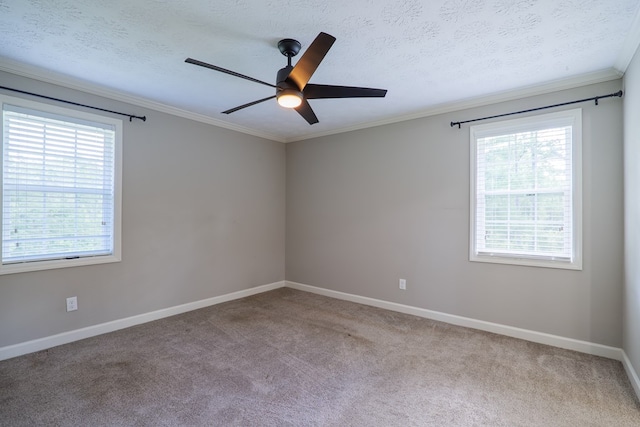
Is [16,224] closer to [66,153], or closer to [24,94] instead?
[66,153]

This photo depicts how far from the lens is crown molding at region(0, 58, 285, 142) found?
2.59m

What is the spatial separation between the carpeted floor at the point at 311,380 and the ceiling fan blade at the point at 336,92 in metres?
2.08

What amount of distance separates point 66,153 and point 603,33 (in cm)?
440

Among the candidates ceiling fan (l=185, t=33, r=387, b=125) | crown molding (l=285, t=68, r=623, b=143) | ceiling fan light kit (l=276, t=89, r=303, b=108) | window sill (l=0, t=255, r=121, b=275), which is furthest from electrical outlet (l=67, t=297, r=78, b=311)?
crown molding (l=285, t=68, r=623, b=143)

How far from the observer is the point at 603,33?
2.07 meters

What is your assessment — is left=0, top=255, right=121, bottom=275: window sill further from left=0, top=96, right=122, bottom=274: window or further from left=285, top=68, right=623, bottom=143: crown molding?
left=285, top=68, right=623, bottom=143: crown molding

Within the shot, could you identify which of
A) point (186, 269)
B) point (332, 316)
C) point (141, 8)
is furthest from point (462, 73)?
point (186, 269)

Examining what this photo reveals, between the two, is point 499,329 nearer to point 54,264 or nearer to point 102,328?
point 102,328

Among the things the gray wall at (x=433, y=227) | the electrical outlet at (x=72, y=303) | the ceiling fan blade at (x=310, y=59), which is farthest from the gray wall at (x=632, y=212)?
the electrical outlet at (x=72, y=303)

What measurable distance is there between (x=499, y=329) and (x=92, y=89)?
4682mm

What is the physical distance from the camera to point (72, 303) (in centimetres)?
294

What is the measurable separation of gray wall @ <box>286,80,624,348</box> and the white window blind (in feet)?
8.45

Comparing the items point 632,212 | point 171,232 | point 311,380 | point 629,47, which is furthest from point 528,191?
point 171,232

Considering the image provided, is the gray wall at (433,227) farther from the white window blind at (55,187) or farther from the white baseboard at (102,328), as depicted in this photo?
the white window blind at (55,187)
